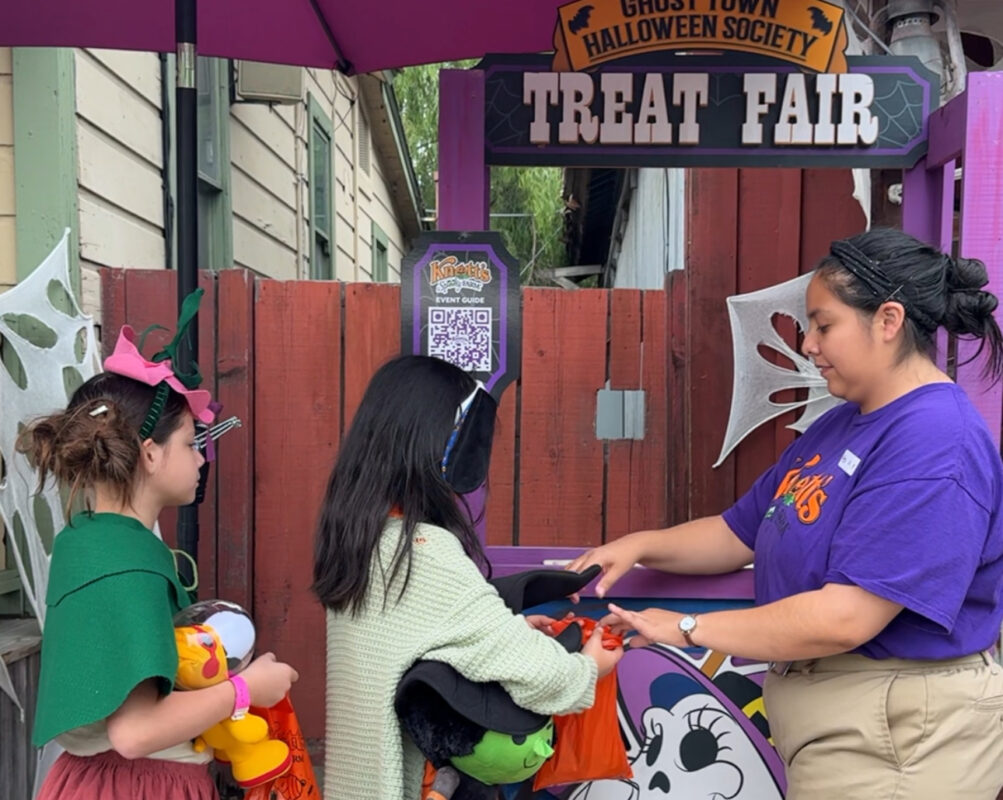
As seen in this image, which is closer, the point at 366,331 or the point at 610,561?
the point at 610,561

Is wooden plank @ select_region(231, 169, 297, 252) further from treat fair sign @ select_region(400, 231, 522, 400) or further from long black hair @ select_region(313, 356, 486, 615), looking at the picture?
long black hair @ select_region(313, 356, 486, 615)

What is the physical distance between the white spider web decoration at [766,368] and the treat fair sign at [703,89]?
3.60 ft

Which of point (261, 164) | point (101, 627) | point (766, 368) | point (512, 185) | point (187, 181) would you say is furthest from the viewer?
point (512, 185)

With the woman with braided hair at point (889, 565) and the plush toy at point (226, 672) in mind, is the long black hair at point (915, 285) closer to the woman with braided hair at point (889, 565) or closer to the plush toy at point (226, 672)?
the woman with braided hair at point (889, 565)

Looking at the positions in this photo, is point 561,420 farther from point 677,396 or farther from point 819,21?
point 819,21

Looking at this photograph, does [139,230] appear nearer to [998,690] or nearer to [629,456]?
[629,456]

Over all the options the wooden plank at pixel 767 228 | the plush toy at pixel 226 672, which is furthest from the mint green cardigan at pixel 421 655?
the wooden plank at pixel 767 228

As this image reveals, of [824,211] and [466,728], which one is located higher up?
[824,211]

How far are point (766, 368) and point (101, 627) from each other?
284cm

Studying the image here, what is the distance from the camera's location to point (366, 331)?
12.7ft

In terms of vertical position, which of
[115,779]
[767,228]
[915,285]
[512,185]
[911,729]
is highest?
[512,185]

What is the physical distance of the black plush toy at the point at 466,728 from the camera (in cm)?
155

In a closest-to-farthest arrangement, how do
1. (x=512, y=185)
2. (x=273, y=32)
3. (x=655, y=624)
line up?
(x=655, y=624)
(x=273, y=32)
(x=512, y=185)

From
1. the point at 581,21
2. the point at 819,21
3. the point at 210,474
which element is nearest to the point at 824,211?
the point at 819,21
